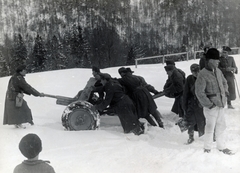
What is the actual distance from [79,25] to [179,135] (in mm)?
5649

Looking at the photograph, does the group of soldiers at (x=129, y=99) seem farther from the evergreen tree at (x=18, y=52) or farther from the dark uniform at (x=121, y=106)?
the evergreen tree at (x=18, y=52)

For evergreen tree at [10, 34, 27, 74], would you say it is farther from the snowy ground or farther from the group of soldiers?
the snowy ground

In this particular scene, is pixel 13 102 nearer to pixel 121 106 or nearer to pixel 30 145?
pixel 121 106

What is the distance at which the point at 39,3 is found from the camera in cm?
859

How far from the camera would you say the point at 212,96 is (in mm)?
4645

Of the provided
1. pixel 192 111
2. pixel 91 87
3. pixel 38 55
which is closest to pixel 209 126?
pixel 192 111

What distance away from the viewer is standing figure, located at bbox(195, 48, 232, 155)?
4.64 metres

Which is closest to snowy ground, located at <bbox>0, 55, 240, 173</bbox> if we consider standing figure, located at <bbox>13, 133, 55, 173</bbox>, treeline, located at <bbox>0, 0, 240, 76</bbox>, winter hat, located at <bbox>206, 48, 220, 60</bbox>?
winter hat, located at <bbox>206, 48, 220, 60</bbox>

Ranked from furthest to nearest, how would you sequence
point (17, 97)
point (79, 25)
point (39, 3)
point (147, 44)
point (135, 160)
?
point (147, 44) → point (79, 25) → point (39, 3) → point (17, 97) → point (135, 160)

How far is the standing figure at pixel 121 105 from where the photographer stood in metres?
6.12

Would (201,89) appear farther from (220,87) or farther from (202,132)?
(202,132)

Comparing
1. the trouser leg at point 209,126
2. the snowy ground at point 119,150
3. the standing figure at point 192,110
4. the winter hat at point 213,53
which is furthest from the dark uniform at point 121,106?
the winter hat at point 213,53

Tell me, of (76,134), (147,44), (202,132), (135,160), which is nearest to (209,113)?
(202,132)

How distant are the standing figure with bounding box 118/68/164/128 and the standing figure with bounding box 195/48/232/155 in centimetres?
197
